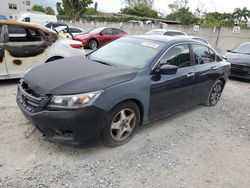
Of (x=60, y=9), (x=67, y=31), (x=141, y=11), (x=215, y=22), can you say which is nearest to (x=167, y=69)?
(x=67, y=31)

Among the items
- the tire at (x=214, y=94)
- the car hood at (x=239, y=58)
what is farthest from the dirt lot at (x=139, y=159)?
the car hood at (x=239, y=58)

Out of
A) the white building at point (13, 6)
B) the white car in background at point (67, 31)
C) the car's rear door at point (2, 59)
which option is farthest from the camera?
the white building at point (13, 6)

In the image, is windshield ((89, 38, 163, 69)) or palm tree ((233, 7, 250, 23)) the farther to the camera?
palm tree ((233, 7, 250, 23))

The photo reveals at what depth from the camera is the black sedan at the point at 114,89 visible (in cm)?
281

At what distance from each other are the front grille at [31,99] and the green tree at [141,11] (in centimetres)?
5176

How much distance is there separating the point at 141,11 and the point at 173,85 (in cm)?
5175

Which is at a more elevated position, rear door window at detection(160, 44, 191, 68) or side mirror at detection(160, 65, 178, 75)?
rear door window at detection(160, 44, 191, 68)

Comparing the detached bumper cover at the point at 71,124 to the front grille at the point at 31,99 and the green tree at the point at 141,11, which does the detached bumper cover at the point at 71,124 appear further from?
the green tree at the point at 141,11

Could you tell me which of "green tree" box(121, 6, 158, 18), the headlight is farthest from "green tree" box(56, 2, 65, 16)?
the headlight

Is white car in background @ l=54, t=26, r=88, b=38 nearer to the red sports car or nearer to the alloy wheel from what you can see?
the red sports car

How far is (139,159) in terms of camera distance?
3.15m

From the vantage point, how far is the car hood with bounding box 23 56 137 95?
2.88 meters

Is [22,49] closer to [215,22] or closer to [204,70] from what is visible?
[204,70]

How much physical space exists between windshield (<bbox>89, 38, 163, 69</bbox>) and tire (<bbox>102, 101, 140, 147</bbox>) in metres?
0.68
